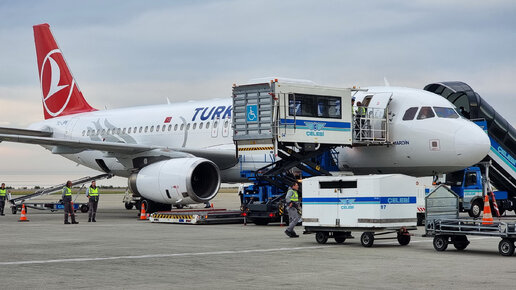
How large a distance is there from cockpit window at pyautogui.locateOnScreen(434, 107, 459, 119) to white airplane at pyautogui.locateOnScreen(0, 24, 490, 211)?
3cm

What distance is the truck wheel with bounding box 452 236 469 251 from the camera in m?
13.2

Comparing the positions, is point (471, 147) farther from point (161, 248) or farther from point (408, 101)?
point (161, 248)

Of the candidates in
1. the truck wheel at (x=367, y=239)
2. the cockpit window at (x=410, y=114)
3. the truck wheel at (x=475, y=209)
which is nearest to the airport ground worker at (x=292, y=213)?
the truck wheel at (x=367, y=239)

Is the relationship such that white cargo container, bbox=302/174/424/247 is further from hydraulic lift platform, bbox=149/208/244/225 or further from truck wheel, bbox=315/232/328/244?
hydraulic lift platform, bbox=149/208/244/225

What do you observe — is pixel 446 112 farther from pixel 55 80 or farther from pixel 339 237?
pixel 55 80

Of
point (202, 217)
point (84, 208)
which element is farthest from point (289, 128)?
point (84, 208)

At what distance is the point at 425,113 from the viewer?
65.9 ft

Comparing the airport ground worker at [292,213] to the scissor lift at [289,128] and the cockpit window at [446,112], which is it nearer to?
the scissor lift at [289,128]

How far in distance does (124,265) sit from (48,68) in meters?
24.4

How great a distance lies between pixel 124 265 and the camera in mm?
10930

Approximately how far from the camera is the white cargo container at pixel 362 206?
551 inches

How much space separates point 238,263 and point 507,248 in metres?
4.56

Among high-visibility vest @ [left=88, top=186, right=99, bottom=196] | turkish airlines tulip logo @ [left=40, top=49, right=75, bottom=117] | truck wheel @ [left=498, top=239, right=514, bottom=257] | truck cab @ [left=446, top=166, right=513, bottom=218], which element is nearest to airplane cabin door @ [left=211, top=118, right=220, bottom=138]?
high-visibility vest @ [left=88, top=186, right=99, bottom=196]

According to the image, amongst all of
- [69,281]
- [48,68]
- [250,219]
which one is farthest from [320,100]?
[48,68]
